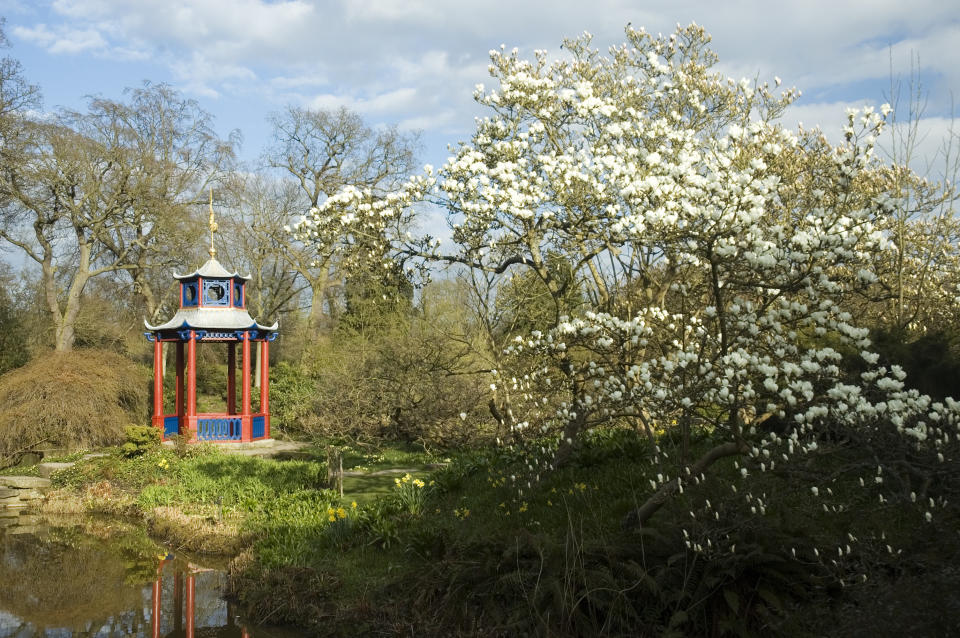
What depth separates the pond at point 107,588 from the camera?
7406 millimetres

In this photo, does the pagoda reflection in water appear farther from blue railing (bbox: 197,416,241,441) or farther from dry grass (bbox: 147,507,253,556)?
blue railing (bbox: 197,416,241,441)

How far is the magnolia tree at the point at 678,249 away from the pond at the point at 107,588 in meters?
3.65

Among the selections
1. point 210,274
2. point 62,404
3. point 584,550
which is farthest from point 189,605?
point 210,274

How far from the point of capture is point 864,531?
5766mm

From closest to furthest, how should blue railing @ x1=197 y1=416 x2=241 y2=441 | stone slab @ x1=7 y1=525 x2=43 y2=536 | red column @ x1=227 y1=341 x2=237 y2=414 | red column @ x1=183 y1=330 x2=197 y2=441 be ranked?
1. stone slab @ x1=7 y1=525 x2=43 y2=536
2. red column @ x1=183 y1=330 x2=197 y2=441
3. blue railing @ x1=197 y1=416 x2=241 y2=441
4. red column @ x1=227 y1=341 x2=237 y2=414

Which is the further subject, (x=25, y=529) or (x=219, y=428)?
(x=219, y=428)

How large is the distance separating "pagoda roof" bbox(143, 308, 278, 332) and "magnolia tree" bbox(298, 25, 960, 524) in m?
8.74

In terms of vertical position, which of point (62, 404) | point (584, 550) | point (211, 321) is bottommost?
point (584, 550)

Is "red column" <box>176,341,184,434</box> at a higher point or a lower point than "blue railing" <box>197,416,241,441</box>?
higher

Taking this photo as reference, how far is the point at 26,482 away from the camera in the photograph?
14383mm

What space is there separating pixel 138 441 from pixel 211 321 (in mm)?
3940

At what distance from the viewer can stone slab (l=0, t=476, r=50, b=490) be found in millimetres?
14312

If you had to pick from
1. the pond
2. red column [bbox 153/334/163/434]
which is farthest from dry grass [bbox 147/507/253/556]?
red column [bbox 153/334/163/434]

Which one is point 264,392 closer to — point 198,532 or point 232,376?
point 232,376
